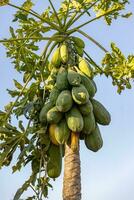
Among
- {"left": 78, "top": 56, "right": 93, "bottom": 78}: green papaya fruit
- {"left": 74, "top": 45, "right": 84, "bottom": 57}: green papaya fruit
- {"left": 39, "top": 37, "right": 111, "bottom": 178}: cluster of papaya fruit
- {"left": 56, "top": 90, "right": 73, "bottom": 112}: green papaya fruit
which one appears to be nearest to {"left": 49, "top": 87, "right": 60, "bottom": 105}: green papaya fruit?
{"left": 39, "top": 37, "right": 111, "bottom": 178}: cluster of papaya fruit

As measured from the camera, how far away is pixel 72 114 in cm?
422

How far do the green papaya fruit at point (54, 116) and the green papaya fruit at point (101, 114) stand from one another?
1.16 feet

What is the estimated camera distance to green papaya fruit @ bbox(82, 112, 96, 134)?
4215mm

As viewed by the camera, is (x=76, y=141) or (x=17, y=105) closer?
(x=76, y=141)

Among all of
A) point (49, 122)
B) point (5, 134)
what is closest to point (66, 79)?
point (49, 122)

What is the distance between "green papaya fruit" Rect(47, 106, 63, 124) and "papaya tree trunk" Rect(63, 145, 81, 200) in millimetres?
244

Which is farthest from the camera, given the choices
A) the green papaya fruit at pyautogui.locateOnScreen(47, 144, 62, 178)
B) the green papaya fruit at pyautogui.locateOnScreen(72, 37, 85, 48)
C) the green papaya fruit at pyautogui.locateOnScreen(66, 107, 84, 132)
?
the green papaya fruit at pyautogui.locateOnScreen(72, 37, 85, 48)

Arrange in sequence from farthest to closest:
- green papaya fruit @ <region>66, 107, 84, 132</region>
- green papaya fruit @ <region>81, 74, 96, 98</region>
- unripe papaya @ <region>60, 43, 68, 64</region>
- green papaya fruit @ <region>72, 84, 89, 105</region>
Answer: unripe papaya @ <region>60, 43, 68, 64</region>, green papaya fruit @ <region>81, 74, 96, 98</region>, green papaya fruit @ <region>72, 84, 89, 105</region>, green papaya fruit @ <region>66, 107, 84, 132</region>

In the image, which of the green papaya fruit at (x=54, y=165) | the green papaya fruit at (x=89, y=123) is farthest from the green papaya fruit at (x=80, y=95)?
the green papaya fruit at (x=54, y=165)

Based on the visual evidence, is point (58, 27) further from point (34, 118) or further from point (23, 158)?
point (23, 158)

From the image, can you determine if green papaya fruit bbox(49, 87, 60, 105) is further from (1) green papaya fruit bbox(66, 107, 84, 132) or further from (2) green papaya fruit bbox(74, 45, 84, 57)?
(2) green papaya fruit bbox(74, 45, 84, 57)

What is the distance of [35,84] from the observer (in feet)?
16.4

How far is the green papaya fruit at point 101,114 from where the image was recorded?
4449 millimetres

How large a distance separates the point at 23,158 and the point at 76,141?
72cm
